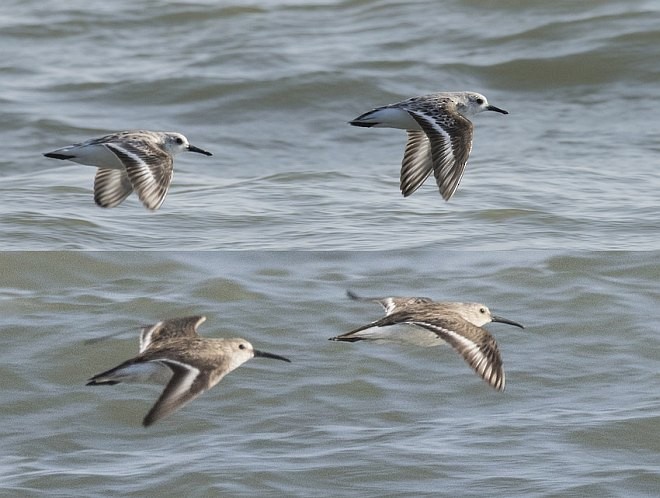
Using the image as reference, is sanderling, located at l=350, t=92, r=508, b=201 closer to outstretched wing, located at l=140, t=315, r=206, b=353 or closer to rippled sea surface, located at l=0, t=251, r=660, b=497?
rippled sea surface, located at l=0, t=251, r=660, b=497

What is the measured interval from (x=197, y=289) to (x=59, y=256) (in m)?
1.22

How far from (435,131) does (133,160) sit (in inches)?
66.2

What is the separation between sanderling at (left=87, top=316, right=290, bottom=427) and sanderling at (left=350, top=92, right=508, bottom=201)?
1617 mm

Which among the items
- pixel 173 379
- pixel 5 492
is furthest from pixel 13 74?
pixel 173 379

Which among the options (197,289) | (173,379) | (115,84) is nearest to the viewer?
(173,379)

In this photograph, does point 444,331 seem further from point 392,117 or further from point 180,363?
point 392,117

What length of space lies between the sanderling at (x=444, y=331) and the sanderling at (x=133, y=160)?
1.26m

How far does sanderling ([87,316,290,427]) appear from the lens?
5840 mm

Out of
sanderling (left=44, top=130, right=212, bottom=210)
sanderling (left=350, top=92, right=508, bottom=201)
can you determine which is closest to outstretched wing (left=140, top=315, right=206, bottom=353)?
sanderling (left=44, top=130, right=212, bottom=210)

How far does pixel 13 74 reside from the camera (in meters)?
15.6

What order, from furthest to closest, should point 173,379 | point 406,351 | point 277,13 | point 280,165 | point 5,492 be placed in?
point 277,13
point 280,165
point 406,351
point 5,492
point 173,379

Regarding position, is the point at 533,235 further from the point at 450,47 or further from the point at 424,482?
the point at 450,47

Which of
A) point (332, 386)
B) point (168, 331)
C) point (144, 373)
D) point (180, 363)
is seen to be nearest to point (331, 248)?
point (332, 386)

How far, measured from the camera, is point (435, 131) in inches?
308
